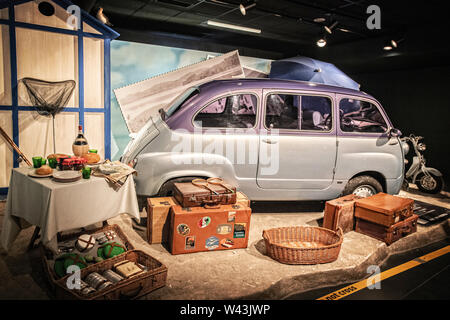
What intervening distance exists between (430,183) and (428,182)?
4 cm

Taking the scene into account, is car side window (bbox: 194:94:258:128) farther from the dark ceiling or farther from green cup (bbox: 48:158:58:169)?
the dark ceiling

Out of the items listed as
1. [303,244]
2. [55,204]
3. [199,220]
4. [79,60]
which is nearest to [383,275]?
[303,244]

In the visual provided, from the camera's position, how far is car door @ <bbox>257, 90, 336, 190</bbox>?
14.8 feet

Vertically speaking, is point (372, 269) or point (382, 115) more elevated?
point (382, 115)

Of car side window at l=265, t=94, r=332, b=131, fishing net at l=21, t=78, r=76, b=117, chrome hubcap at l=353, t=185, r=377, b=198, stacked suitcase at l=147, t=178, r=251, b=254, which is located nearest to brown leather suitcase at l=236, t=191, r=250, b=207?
stacked suitcase at l=147, t=178, r=251, b=254

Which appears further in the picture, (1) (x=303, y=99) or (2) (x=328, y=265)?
(1) (x=303, y=99)

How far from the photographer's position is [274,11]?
658 centimetres

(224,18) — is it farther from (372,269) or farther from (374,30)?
(372,269)

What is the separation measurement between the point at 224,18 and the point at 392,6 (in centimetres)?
337

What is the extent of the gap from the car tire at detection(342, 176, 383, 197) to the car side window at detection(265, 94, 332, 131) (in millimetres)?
905
